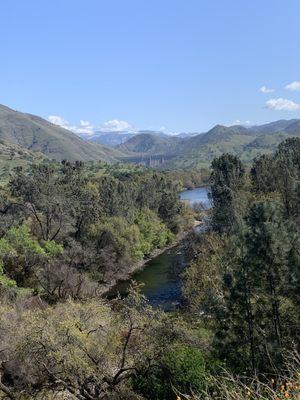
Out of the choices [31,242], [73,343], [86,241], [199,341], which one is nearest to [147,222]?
[86,241]

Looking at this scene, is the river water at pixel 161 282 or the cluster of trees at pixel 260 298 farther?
the river water at pixel 161 282

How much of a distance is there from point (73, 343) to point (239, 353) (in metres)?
10.6

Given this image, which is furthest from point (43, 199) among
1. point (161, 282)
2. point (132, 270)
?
point (161, 282)

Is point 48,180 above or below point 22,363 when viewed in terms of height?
above

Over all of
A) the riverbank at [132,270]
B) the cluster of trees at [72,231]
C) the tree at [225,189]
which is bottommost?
the riverbank at [132,270]

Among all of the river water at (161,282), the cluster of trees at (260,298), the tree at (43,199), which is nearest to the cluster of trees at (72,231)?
the tree at (43,199)

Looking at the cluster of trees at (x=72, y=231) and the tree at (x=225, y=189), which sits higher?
the tree at (x=225, y=189)

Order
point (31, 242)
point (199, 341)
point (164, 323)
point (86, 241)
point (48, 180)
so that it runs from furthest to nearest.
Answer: point (48, 180) < point (86, 241) < point (31, 242) < point (199, 341) < point (164, 323)

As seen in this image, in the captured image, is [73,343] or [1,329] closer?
[73,343]

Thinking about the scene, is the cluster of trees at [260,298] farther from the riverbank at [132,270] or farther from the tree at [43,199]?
the tree at [43,199]

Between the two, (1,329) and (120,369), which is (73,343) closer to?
(120,369)

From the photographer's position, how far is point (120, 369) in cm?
2723

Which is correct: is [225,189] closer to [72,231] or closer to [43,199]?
[72,231]

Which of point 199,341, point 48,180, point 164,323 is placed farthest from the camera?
point 48,180
